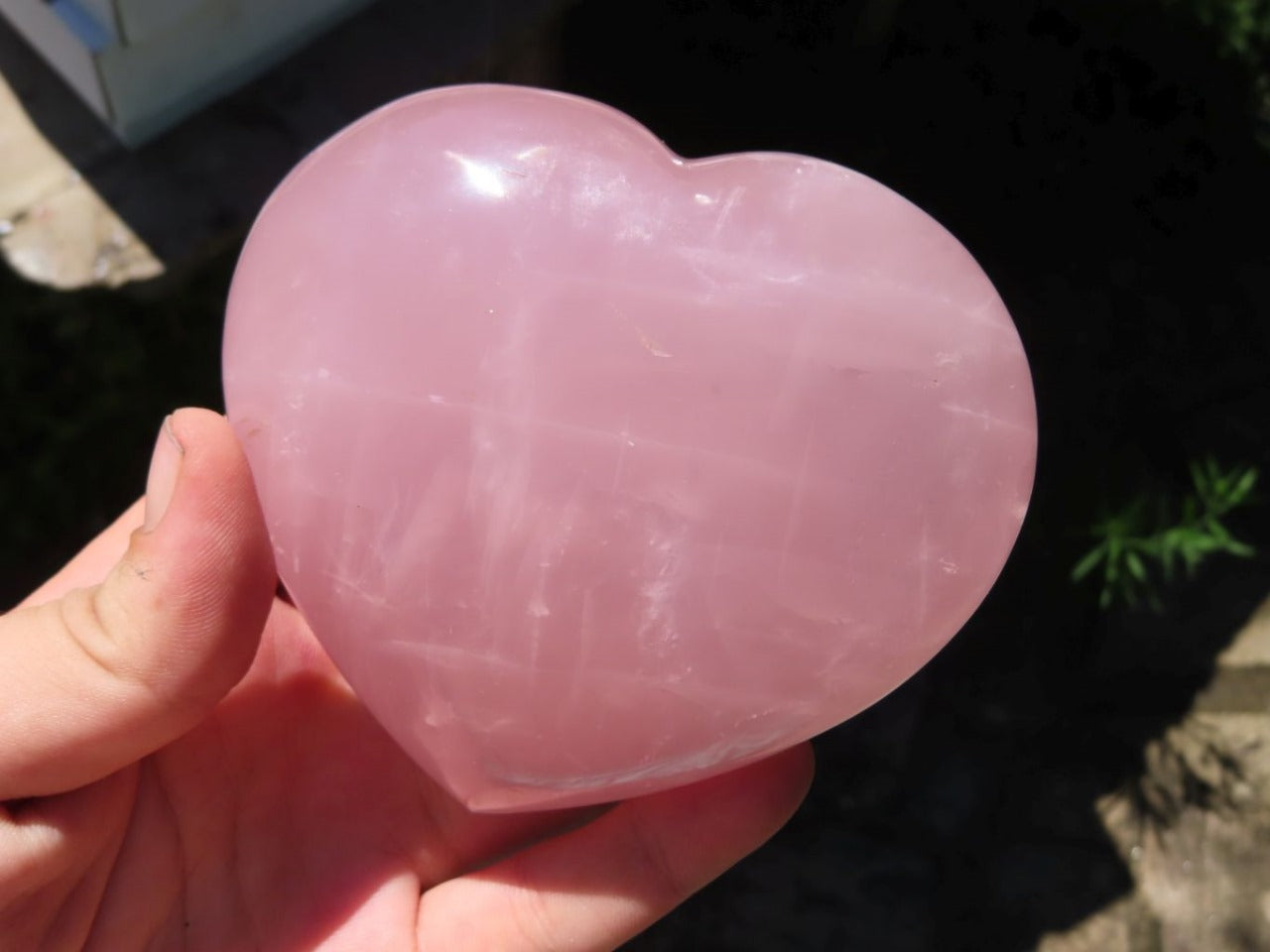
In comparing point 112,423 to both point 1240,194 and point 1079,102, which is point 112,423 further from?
point 1240,194

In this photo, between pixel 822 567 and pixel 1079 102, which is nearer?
pixel 822 567

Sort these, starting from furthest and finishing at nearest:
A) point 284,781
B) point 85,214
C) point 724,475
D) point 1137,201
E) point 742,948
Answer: point 1137,201 < point 85,214 < point 742,948 < point 284,781 < point 724,475

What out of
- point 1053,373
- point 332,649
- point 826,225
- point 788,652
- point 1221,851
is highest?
point 826,225

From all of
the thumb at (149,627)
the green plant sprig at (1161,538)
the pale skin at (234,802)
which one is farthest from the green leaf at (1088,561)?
the thumb at (149,627)

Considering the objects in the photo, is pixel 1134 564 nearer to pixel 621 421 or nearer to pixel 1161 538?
pixel 1161 538

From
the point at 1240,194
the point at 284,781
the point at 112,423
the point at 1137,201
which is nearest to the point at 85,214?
the point at 112,423

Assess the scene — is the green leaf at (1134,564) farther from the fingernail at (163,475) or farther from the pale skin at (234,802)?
the fingernail at (163,475)

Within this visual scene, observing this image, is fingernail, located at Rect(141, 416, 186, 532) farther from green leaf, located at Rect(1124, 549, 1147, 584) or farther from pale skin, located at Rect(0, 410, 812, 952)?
green leaf, located at Rect(1124, 549, 1147, 584)

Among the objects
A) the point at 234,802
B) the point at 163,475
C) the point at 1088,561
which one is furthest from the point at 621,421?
the point at 1088,561
